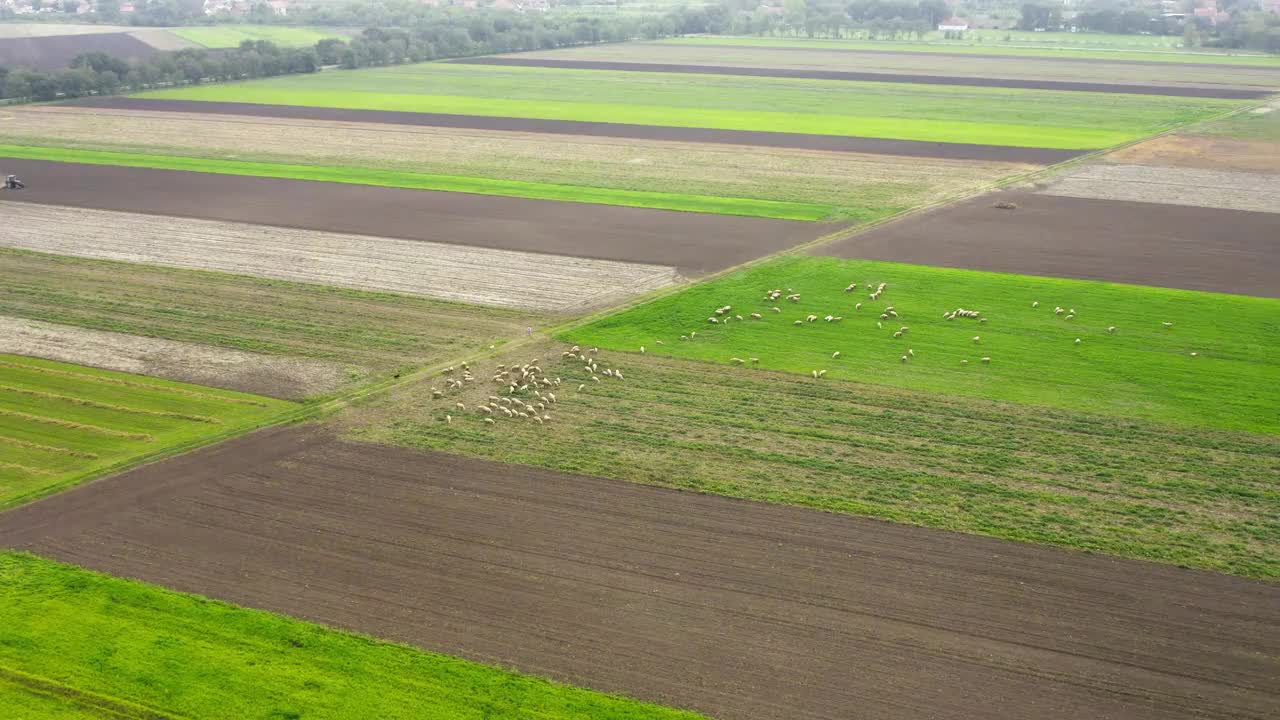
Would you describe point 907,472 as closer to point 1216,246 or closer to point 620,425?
point 620,425

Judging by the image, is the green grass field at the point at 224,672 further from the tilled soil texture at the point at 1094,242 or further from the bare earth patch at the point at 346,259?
the tilled soil texture at the point at 1094,242

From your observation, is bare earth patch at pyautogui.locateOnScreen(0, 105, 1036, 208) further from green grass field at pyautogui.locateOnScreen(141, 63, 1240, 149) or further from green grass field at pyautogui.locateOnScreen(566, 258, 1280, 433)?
green grass field at pyautogui.locateOnScreen(566, 258, 1280, 433)

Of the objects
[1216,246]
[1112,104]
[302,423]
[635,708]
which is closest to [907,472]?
[635,708]

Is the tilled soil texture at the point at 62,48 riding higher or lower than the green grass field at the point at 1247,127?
higher

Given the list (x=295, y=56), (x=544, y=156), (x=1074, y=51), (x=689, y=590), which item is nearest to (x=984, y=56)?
(x=1074, y=51)

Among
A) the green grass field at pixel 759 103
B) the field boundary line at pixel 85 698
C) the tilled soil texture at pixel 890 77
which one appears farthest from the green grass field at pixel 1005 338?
the tilled soil texture at pixel 890 77

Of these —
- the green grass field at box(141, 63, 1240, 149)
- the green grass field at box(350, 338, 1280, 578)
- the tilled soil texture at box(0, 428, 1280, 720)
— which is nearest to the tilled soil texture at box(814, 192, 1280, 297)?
the green grass field at box(350, 338, 1280, 578)
